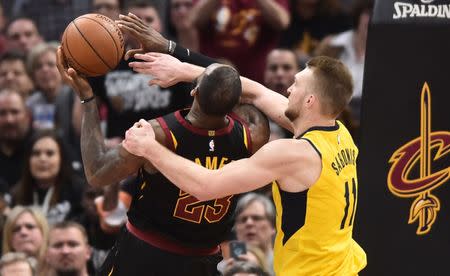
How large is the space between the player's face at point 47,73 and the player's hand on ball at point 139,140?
5.70 meters

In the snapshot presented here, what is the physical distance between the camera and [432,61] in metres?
6.72

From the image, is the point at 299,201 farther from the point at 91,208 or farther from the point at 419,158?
the point at 91,208

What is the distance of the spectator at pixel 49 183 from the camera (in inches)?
402

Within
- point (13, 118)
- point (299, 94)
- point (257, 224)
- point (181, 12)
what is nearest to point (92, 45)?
point (299, 94)

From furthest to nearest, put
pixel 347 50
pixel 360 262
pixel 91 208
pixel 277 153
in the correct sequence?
pixel 347 50, pixel 91 208, pixel 360 262, pixel 277 153

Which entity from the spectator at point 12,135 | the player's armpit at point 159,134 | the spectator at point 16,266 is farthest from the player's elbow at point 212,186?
the spectator at point 12,135

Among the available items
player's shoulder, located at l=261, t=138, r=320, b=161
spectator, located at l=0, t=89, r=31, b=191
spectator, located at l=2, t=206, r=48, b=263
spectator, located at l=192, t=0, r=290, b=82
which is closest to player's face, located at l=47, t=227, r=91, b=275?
spectator, located at l=2, t=206, r=48, b=263

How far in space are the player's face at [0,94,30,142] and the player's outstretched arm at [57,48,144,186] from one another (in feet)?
14.1

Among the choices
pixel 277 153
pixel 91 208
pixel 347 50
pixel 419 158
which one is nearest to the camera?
pixel 277 153

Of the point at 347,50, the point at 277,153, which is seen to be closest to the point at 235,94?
the point at 277,153

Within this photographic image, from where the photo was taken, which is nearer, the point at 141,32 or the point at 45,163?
the point at 141,32

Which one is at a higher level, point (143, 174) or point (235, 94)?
point (235, 94)

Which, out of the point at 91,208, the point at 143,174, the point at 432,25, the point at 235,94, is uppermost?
the point at 432,25

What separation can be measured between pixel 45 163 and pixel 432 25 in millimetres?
4724
